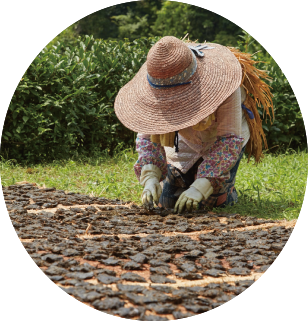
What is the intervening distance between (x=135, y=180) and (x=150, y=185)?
4.77ft

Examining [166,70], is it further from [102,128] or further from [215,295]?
[102,128]

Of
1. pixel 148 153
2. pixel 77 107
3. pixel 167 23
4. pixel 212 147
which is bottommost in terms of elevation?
pixel 148 153

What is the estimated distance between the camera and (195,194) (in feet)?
10.5

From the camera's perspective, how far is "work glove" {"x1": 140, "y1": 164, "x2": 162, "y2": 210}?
325 cm

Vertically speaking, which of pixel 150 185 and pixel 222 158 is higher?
pixel 222 158

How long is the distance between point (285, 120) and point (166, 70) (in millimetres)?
4257

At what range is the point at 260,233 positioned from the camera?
2.80m

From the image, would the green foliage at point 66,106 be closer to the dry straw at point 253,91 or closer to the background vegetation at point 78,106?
the background vegetation at point 78,106

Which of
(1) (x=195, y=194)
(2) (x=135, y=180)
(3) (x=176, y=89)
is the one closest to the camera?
(3) (x=176, y=89)

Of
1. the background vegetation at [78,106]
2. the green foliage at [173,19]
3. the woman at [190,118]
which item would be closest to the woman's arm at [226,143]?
the woman at [190,118]

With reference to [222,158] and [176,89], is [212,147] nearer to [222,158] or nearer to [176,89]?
[222,158]

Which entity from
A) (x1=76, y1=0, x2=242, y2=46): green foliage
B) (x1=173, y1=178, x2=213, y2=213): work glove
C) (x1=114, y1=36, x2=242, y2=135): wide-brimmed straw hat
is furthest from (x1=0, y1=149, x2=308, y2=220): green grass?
(x1=76, y1=0, x2=242, y2=46): green foliage

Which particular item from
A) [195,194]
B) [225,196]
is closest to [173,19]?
[225,196]

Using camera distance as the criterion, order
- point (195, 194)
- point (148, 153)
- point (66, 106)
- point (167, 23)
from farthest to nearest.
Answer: point (167, 23)
point (66, 106)
point (148, 153)
point (195, 194)
